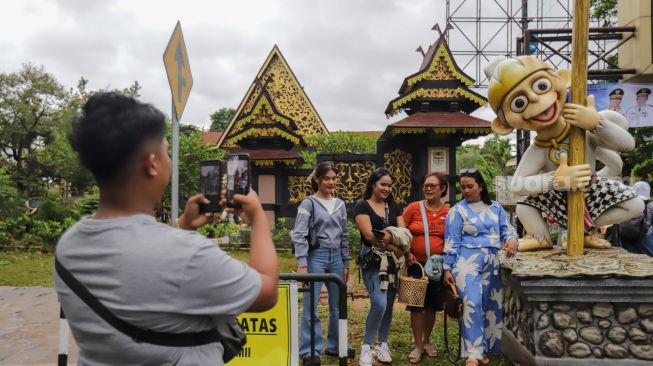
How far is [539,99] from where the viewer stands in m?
4.28

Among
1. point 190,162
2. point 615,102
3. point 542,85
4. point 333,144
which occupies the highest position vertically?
point 615,102

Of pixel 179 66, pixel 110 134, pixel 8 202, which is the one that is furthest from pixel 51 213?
pixel 110 134

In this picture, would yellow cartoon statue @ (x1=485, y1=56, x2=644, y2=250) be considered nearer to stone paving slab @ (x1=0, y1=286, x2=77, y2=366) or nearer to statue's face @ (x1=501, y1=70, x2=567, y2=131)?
statue's face @ (x1=501, y1=70, x2=567, y2=131)

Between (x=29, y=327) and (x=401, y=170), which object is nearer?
(x=29, y=327)

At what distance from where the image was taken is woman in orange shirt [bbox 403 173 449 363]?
14.8ft

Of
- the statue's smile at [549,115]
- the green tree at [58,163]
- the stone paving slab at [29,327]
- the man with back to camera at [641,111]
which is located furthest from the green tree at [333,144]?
the green tree at [58,163]

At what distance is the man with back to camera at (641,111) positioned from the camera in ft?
41.6

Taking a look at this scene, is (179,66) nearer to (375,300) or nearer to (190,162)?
(375,300)

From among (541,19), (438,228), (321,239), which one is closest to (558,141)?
(438,228)

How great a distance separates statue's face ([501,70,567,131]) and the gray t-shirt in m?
3.61

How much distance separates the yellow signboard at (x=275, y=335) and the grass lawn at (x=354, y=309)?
4.95ft

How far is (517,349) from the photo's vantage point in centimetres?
443

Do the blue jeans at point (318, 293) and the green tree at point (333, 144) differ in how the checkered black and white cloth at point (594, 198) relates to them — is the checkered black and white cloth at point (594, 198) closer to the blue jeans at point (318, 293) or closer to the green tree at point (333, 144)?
the blue jeans at point (318, 293)

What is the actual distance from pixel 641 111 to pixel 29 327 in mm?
13381
